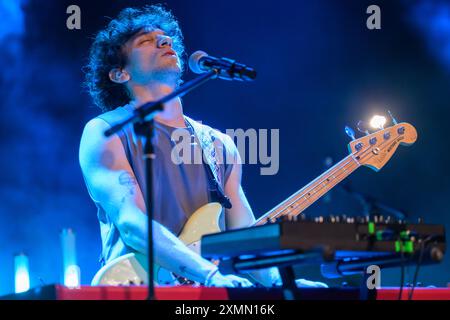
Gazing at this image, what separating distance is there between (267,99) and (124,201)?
6.88 feet

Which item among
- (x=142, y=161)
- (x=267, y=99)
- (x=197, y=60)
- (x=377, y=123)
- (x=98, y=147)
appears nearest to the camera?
(x=197, y=60)

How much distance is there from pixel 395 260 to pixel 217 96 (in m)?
2.83

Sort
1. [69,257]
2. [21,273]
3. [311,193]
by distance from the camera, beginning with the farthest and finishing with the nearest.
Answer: [311,193] → [21,273] → [69,257]

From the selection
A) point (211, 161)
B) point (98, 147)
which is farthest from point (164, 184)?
point (98, 147)

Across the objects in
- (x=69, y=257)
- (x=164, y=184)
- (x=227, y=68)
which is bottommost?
(x=69, y=257)

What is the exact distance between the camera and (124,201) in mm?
3975

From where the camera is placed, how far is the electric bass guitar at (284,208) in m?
3.95


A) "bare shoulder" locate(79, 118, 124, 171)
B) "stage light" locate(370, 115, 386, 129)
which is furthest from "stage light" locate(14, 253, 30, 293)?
"stage light" locate(370, 115, 386, 129)

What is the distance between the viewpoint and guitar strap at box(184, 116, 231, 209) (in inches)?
175

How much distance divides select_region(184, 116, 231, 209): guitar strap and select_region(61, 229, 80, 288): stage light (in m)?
1.30

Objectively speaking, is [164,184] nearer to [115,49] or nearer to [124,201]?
[124,201]

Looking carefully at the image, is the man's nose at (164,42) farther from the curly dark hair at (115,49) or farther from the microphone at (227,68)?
the microphone at (227,68)

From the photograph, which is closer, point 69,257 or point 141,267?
point 69,257
